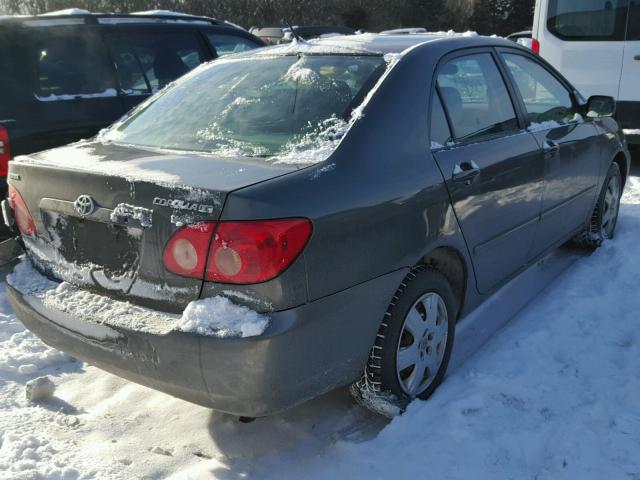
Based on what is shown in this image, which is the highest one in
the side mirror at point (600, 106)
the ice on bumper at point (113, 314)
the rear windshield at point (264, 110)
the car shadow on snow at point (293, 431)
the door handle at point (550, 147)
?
the rear windshield at point (264, 110)

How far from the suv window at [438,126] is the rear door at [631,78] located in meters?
5.19

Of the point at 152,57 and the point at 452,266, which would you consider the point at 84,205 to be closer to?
the point at 452,266

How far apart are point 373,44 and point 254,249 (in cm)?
154

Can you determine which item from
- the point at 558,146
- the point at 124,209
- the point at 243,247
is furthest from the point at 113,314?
the point at 558,146

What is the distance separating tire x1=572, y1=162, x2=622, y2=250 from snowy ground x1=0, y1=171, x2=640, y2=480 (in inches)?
55.8

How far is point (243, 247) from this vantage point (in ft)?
7.21

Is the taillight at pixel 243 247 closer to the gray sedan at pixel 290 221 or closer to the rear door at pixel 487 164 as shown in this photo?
the gray sedan at pixel 290 221

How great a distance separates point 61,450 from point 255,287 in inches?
48.3

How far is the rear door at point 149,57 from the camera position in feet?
17.2

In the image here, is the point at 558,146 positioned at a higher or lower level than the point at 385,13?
lower

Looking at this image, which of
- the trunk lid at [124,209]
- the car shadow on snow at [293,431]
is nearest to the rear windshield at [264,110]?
the trunk lid at [124,209]

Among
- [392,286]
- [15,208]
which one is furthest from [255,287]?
[15,208]

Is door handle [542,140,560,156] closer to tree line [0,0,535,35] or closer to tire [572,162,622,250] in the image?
tire [572,162,622,250]

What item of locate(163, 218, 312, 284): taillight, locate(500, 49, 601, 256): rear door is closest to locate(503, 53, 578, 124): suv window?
locate(500, 49, 601, 256): rear door
